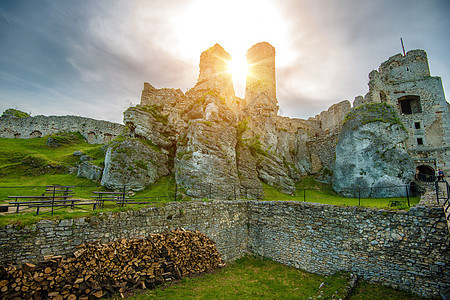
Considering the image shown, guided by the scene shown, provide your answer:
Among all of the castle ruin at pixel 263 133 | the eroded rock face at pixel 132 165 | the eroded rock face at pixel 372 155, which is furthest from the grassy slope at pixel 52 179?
the eroded rock face at pixel 372 155

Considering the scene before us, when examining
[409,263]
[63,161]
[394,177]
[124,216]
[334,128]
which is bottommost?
[409,263]

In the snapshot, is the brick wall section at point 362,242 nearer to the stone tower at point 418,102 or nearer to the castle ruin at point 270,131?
the castle ruin at point 270,131

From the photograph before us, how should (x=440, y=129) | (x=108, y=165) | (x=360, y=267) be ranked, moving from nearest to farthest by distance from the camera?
(x=360, y=267) < (x=108, y=165) < (x=440, y=129)

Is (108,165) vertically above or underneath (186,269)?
above

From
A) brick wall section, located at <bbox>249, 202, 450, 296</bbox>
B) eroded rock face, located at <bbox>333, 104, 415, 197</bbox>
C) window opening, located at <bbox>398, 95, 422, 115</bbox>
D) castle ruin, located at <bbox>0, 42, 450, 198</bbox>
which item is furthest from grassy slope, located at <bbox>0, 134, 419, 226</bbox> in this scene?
window opening, located at <bbox>398, 95, 422, 115</bbox>

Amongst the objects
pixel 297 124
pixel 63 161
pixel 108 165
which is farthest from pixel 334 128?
pixel 63 161

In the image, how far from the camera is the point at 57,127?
103 feet

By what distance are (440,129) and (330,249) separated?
97.2 ft

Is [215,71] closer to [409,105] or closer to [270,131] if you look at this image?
[270,131]

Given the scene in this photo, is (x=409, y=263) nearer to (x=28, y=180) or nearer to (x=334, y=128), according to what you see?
(x=28, y=180)

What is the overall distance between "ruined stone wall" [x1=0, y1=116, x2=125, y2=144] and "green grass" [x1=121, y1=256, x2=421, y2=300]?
31.3 m

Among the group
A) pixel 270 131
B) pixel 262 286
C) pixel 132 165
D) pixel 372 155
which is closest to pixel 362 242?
pixel 262 286

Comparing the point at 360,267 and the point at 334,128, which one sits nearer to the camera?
the point at 360,267

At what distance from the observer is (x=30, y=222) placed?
23.0 ft
